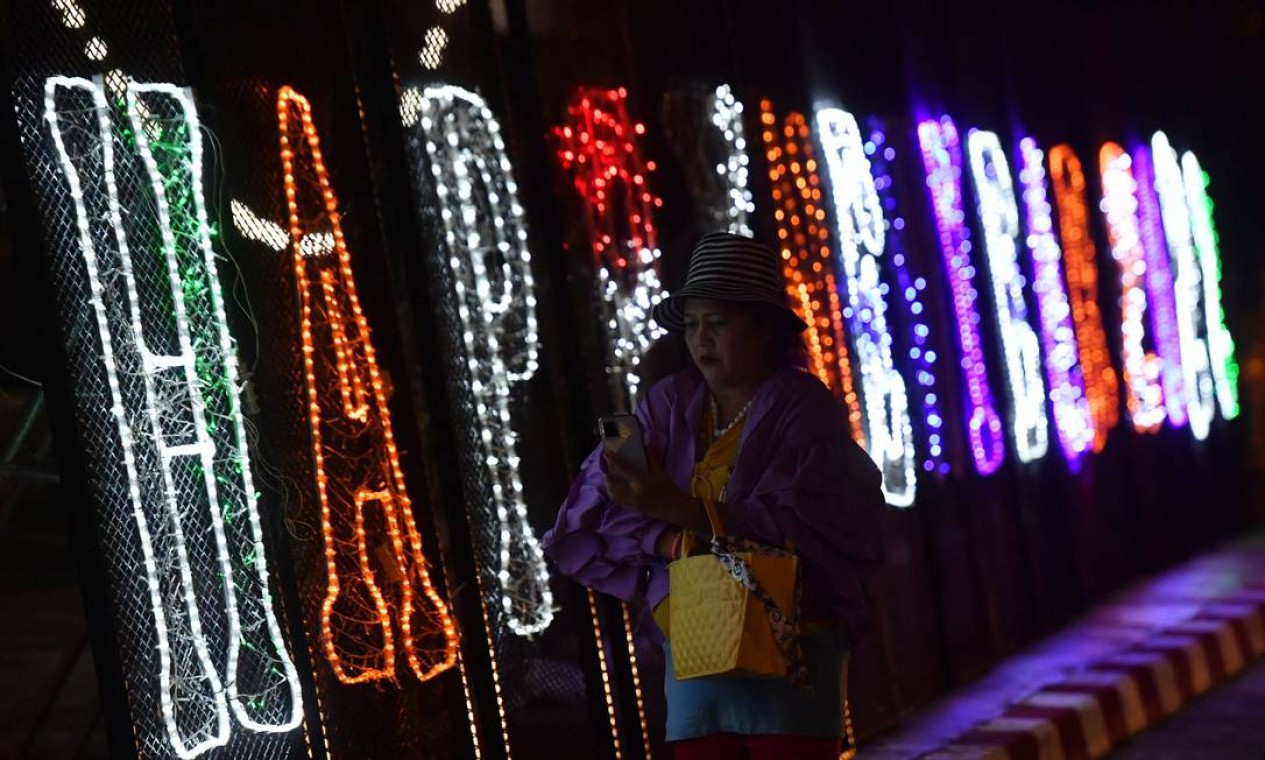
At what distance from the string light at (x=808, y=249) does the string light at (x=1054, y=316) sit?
2025mm

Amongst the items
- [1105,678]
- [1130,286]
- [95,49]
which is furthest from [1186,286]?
[95,49]

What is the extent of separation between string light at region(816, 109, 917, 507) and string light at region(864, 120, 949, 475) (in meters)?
0.09

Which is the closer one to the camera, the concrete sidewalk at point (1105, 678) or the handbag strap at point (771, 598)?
the handbag strap at point (771, 598)

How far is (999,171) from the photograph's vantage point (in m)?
7.98

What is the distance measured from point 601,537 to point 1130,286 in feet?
20.2

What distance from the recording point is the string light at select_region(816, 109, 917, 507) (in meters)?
6.62

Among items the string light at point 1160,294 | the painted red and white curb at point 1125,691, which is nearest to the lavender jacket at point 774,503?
the painted red and white curb at point 1125,691

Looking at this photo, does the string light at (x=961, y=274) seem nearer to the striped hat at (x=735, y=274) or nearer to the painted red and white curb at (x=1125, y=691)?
the painted red and white curb at (x=1125, y=691)

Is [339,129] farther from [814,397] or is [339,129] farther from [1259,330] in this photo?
[1259,330]

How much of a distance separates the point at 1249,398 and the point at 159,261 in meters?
8.39

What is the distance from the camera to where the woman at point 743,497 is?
3557 mm

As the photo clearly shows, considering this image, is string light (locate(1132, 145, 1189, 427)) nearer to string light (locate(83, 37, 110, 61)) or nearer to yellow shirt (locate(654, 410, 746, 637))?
yellow shirt (locate(654, 410, 746, 637))

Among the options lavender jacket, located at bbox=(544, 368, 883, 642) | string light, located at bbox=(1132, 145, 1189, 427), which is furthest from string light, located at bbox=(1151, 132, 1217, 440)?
lavender jacket, located at bbox=(544, 368, 883, 642)

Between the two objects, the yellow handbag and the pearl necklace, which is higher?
the pearl necklace
